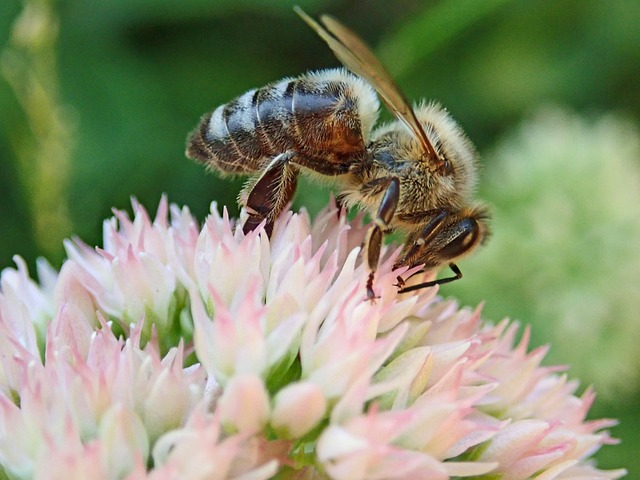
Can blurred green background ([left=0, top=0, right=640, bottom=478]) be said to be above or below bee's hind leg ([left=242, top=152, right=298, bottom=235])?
above

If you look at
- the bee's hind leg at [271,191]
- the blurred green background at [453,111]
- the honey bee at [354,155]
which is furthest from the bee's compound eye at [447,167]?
the blurred green background at [453,111]

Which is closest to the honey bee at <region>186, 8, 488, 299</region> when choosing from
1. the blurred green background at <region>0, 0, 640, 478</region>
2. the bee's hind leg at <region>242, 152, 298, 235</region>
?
the bee's hind leg at <region>242, 152, 298, 235</region>

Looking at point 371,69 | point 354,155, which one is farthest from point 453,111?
point 371,69

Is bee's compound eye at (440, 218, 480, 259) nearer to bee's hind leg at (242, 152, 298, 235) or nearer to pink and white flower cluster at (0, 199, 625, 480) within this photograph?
pink and white flower cluster at (0, 199, 625, 480)

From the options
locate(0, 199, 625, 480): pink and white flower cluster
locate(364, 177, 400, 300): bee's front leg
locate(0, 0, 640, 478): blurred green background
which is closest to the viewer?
locate(0, 199, 625, 480): pink and white flower cluster

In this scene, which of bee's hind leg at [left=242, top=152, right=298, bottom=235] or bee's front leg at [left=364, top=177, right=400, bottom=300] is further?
bee's hind leg at [left=242, top=152, right=298, bottom=235]

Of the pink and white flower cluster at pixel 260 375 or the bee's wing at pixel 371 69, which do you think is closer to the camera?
the pink and white flower cluster at pixel 260 375

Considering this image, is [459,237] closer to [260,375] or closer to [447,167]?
[447,167]

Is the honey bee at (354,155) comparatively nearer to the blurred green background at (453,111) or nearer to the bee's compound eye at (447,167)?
the bee's compound eye at (447,167)
